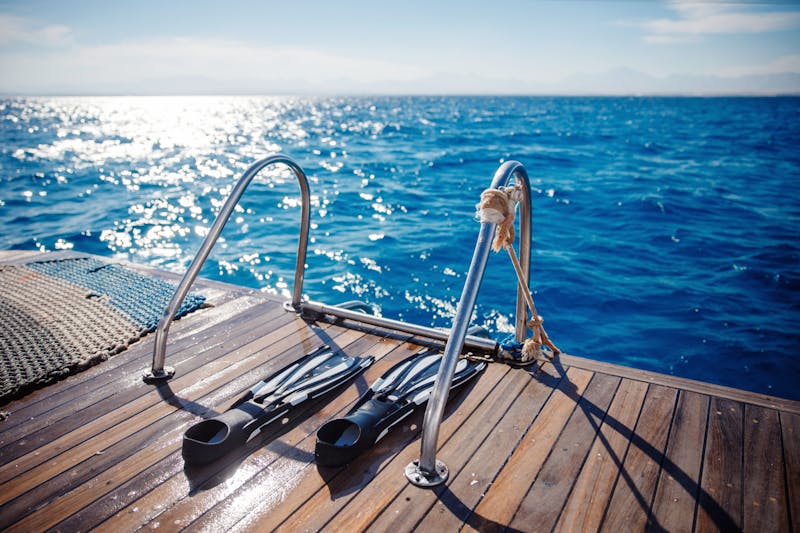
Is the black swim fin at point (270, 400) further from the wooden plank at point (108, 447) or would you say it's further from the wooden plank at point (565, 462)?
the wooden plank at point (565, 462)

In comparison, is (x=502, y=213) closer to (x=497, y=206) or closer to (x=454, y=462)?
(x=497, y=206)

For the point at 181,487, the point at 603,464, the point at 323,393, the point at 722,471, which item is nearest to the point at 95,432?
the point at 181,487

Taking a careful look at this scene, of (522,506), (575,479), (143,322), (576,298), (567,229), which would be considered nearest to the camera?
(522,506)

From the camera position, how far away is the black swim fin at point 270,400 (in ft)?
7.80

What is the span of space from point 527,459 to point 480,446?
0.77 ft

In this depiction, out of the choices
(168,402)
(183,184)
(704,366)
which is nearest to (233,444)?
(168,402)

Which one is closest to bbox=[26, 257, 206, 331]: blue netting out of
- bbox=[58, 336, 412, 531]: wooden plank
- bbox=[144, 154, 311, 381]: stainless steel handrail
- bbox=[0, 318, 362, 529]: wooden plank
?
bbox=[144, 154, 311, 381]: stainless steel handrail

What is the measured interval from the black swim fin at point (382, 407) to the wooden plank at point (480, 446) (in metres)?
0.27

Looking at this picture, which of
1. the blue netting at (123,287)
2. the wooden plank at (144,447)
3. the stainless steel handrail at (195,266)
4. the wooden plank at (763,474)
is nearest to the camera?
the wooden plank at (763,474)

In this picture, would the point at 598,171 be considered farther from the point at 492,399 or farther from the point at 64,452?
the point at 64,452

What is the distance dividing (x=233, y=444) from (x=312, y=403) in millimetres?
564

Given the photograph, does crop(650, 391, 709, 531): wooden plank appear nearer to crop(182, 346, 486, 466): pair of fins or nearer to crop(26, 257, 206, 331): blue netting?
crop(182, 346, 486, 466): pair of fins

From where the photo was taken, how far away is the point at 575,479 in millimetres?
2275

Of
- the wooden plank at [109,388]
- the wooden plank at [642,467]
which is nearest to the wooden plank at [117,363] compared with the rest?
the wooden plank at [109,388]
